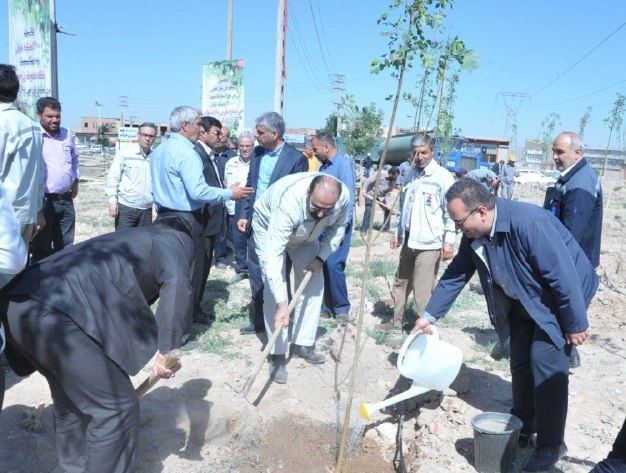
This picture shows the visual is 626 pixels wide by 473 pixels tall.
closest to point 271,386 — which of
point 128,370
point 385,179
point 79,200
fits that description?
point 128,370

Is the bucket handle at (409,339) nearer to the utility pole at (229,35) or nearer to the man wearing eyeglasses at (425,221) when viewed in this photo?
the man wearing eyeglasses at (425,221)

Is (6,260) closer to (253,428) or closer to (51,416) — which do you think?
(51,416)

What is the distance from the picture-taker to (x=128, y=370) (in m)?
2.29

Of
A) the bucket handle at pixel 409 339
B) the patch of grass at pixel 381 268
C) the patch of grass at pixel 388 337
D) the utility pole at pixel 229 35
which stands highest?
the utility pole at pixel 229 35

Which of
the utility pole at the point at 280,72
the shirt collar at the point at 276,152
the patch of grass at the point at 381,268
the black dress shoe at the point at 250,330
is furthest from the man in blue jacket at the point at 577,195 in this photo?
the utility pole at the point at 280,72

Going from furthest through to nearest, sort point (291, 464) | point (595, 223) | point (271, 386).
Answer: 1. point (595, 223)
2. point (271, 386)
3. point (291, 464)

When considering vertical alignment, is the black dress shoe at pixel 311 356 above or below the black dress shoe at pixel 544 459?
below

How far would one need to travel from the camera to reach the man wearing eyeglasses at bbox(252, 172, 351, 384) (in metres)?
3.48

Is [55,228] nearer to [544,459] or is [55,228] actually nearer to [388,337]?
[388,337]

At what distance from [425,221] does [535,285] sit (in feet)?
5.87

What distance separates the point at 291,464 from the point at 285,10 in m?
10.5

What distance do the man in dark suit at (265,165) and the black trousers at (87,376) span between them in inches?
87.8

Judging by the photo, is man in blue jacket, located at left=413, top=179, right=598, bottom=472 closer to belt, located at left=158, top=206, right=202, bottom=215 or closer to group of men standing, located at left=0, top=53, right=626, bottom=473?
group of men standing, located at left=0, top=53, right=626, bottom=473

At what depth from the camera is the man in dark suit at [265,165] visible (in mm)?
4609
